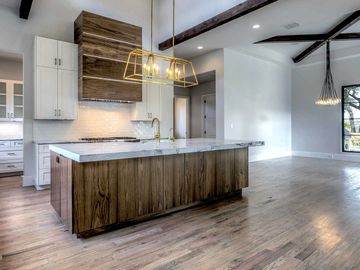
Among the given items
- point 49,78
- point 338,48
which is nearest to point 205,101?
point 338,48

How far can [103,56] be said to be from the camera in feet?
15.8

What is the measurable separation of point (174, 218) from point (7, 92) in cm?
596

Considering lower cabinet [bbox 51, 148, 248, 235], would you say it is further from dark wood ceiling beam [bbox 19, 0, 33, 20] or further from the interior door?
the interior door

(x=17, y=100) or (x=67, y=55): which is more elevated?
(x=67, y=55)

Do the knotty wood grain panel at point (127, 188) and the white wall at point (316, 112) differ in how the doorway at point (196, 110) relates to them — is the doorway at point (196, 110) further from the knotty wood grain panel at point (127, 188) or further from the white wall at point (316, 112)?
the knotty wood grain panel at point (127, 188)

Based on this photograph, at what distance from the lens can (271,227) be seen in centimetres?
266

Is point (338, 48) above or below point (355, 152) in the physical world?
above

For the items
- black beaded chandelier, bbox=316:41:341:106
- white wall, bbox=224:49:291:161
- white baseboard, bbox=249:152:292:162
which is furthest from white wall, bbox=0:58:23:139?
black beaded chandelier, bbox=316:41:341:106

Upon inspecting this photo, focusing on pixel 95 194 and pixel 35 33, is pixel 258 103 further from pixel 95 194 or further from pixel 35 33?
pixel 95 194

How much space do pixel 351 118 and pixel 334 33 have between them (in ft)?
9.27

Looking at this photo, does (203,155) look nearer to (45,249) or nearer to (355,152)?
(45,249)

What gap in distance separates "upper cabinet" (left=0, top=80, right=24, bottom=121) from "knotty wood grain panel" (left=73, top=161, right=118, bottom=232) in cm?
505

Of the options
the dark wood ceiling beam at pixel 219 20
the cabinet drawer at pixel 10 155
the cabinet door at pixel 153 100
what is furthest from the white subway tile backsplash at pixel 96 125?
the cabinet drawer at pixel 10 155

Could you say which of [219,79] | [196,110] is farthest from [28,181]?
[196,110]
